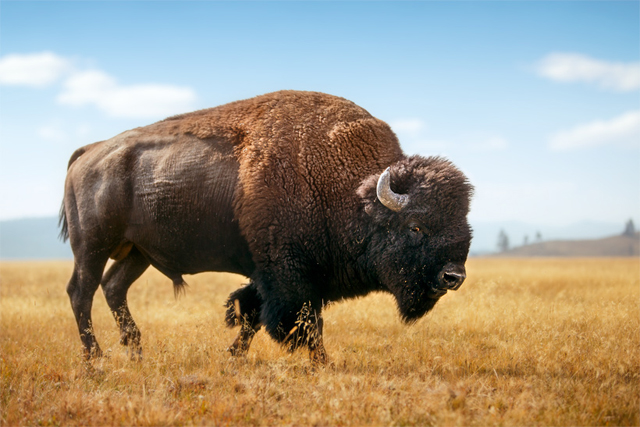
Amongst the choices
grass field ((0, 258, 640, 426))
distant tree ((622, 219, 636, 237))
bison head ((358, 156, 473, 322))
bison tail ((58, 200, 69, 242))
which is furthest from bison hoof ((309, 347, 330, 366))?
distant tree ((622, 219, 636, 237))

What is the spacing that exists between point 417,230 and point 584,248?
13792 cm

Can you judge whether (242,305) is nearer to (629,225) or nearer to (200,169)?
(200,169)

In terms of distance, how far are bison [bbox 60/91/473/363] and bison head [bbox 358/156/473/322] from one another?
11mm

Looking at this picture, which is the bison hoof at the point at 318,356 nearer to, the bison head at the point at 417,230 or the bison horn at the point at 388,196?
the bison head at the point at 417,230

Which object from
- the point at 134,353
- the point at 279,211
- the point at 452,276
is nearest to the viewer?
the point at 452,276

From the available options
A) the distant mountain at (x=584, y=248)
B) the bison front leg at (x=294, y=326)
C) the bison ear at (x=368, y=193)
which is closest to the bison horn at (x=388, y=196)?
the bison ear at (x=368, y=193)

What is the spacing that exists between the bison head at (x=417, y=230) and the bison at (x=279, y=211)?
0.04ft

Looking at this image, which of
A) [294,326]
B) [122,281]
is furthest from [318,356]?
[122,281]

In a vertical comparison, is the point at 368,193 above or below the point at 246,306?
above

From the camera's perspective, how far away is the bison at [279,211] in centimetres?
509

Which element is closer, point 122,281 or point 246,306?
point 246,306

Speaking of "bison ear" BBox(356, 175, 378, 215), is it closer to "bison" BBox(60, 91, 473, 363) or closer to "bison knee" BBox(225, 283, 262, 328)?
"bison" BBox(60, 91, 473, 363)

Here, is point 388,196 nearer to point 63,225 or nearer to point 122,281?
point 122,281

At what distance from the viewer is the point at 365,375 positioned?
452 centimetres
